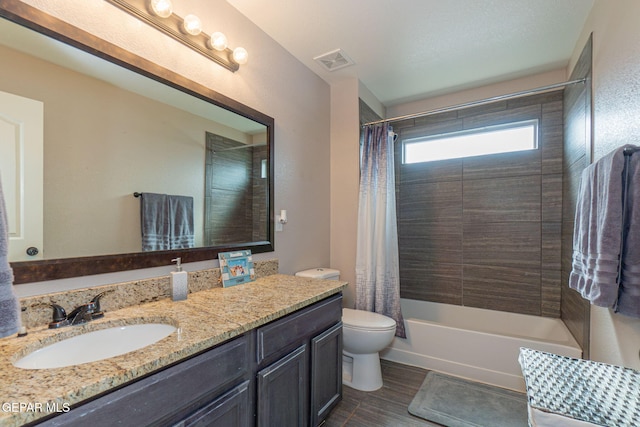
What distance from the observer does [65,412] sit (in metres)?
0.62

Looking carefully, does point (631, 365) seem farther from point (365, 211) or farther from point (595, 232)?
point (365, 211)

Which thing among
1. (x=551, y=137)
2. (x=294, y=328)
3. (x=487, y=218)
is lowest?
(x=294, y=328)

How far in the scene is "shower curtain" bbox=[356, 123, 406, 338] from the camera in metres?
2.47

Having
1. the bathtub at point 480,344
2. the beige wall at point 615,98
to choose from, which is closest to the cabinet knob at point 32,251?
the beige wall at point 615,98

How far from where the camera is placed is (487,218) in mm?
2777

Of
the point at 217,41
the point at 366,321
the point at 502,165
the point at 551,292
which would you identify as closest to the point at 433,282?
the point at 551,292

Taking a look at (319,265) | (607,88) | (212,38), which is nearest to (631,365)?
(607,88)

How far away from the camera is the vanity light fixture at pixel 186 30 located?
130cm

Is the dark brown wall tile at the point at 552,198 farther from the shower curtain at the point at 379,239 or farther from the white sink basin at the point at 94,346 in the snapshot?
the white sink basin at the point at 94,346

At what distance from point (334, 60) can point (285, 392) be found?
7.79 ft

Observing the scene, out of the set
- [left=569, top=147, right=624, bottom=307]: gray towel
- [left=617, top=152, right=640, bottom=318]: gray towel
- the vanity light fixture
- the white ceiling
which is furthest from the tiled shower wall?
the vanity light fixture

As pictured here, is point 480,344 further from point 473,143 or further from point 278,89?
point 278,89

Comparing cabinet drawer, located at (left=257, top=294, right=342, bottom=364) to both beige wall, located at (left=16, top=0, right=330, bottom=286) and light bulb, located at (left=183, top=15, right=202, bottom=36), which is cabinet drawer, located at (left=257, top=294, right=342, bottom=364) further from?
light bulb, located at (left=183, top=15, right=202, bottom=36)

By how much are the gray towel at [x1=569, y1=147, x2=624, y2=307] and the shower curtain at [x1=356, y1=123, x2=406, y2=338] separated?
1.30 m
